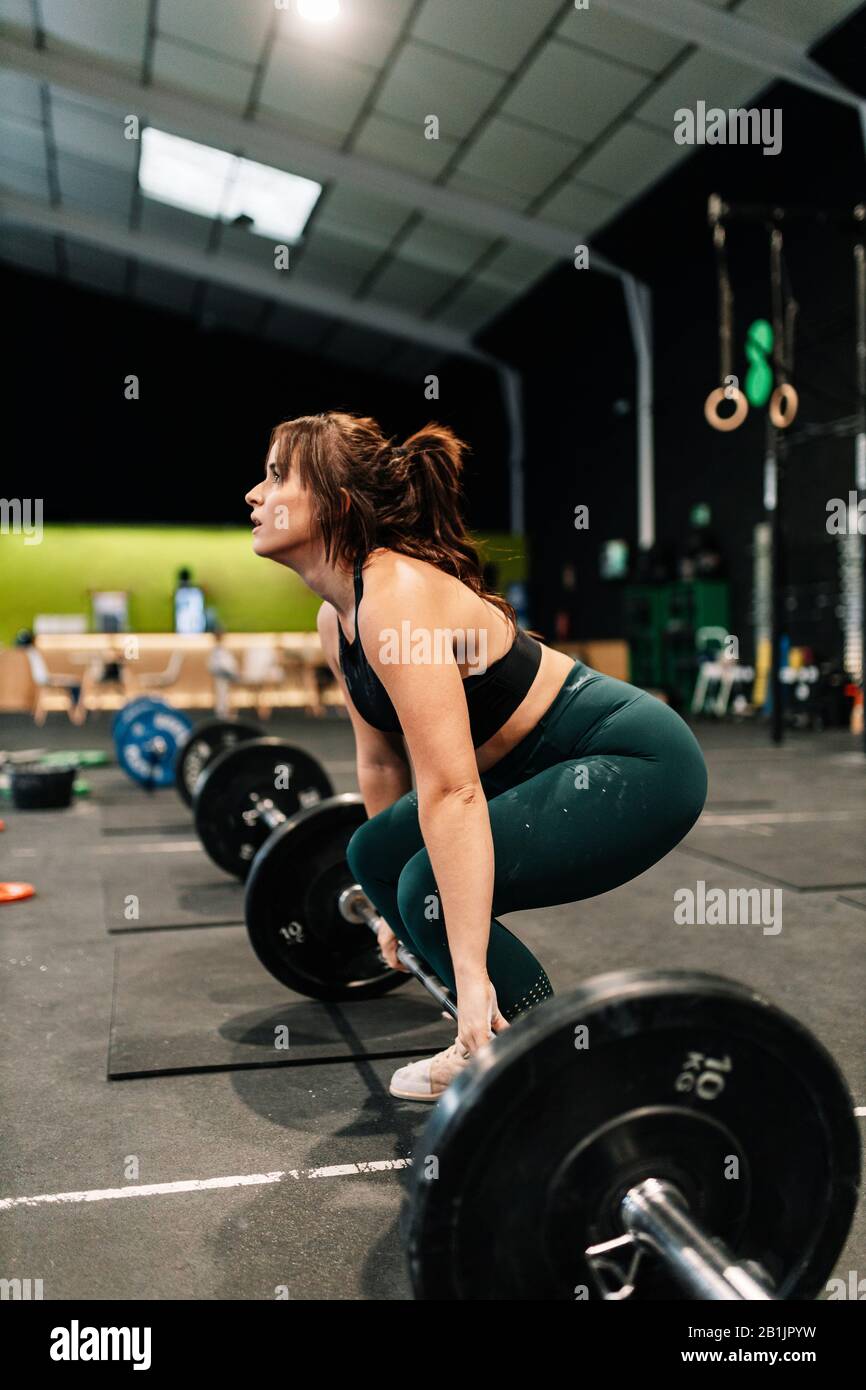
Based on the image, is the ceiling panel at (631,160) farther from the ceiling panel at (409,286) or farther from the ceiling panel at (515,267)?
the ceiling panel at (409,286)

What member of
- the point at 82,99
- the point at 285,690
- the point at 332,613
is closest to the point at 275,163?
the point at 82,99

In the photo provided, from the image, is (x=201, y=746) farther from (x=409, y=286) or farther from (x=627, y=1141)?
(x=409, y=286)

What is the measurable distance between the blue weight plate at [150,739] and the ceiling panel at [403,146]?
501 centimetres

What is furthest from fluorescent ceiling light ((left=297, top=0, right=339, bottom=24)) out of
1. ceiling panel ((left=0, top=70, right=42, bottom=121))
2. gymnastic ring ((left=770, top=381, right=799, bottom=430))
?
gymnastic ring ((left=770, top=381, right=799, bottom=430))

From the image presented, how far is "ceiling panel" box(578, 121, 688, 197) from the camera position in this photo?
24.8 ft

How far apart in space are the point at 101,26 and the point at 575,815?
787 centimetres

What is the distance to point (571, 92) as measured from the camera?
694cm

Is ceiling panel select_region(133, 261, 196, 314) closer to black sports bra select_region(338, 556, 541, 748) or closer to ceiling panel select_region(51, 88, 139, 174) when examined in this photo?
ceiling panel select_region(51, 88, 139, 174)

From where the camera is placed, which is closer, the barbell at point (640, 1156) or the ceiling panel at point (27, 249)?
the barbell at point (640, 1156)

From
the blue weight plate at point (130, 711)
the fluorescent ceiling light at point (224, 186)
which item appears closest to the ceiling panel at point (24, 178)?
the fluorescent ceiling light at point (224, 186)

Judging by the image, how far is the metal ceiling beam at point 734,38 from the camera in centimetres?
568

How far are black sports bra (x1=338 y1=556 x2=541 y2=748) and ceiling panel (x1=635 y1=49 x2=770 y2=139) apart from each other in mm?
6421

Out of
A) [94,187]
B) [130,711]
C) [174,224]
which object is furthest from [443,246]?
[130,711]

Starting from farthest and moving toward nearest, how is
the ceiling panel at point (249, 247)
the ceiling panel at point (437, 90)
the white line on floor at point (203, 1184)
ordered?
1. the ceiling panel at point (249, 247)
2. the ceiling panel at point (437, 90)
3. the white line on floor at point (203, 1184)
